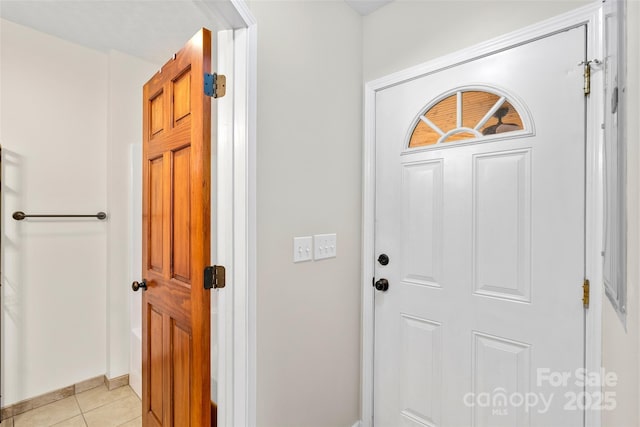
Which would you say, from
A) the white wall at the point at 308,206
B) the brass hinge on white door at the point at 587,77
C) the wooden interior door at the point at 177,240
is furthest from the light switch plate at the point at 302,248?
the brass hinge on white door at the point at 587,77

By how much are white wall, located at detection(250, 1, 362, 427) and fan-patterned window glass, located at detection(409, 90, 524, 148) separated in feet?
1.29

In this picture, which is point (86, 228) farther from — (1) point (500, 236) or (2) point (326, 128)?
(1) point (500, 236)

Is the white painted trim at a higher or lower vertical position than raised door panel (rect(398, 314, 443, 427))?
higher

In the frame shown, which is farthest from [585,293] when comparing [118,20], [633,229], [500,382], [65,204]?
[65,204]

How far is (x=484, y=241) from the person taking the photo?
1.35 meters

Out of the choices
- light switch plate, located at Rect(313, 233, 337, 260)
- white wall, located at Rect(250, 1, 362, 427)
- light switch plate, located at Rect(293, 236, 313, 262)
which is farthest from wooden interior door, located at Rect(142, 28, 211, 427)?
light switch plate, located at Rect(313, 233, 337, 260)

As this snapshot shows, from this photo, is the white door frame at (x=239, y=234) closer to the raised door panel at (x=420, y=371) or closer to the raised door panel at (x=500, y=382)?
the raised door panel at (x=420, y=371)

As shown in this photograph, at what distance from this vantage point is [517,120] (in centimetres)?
127

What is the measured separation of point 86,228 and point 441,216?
2.45m

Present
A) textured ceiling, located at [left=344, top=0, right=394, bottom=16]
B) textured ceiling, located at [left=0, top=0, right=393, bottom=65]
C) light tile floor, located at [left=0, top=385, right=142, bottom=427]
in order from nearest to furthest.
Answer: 1. textured ceiling, located at [left=344, top=0, right=394, bottom=16]
2. textured ceiling, located at [left=0, top=0, right=393, bottom=65]
3. light tile floor, located at [left=0, top=385, right=142, bottom=427]

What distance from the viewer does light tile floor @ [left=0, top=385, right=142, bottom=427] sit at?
6.37 ft

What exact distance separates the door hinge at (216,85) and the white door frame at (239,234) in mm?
30

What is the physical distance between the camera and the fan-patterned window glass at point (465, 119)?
1.31 metres

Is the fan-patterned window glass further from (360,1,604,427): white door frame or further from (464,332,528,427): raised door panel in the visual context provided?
(464,332,528,427): raised door panel
